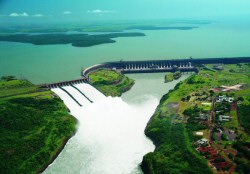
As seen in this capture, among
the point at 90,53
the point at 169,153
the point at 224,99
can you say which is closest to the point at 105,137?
the point at 169,153

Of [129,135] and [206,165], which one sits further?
[129,135]

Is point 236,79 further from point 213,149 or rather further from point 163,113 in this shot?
point 213,149

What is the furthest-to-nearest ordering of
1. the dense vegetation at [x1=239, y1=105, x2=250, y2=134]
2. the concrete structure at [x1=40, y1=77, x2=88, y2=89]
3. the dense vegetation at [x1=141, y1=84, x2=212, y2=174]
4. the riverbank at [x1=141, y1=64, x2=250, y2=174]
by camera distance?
the concrete structure at [x1=40, y1=77, x2=88, y2=89]
the dense vegetation at [x1=239, y1=105, x2=250, y2=134]
the riverbank at [x1=141, y1=64, x2=250, y2=174]
the dense vegetation at [x1=141, y1=84, x2=212, y2=174]

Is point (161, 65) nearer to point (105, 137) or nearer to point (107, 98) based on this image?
point (107, 98)

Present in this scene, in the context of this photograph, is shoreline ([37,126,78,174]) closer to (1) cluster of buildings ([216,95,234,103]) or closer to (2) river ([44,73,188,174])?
(2) river ([44,73,188,174])

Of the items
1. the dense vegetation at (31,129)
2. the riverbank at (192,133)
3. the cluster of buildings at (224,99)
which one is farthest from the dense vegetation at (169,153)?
the dense vegetation at (31,129)

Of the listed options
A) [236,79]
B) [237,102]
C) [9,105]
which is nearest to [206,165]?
[237,102]

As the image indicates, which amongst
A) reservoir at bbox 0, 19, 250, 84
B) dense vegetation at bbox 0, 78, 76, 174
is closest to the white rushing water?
dense vegetation at bbox 0, 78, 76, 174
